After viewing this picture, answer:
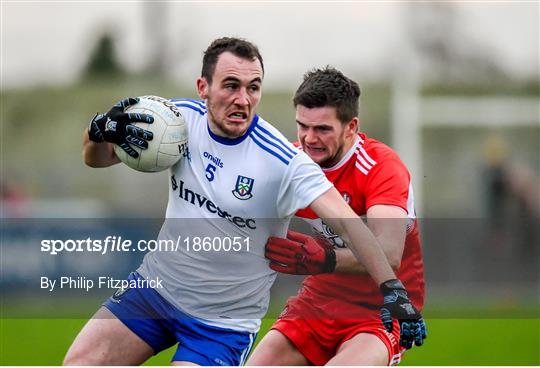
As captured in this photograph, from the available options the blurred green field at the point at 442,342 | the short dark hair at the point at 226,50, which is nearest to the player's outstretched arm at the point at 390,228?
the short dark hair at the point at 226,50

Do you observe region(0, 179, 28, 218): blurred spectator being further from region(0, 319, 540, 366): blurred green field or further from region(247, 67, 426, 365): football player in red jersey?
region(247, 67, 426, 365): football player in red jersey

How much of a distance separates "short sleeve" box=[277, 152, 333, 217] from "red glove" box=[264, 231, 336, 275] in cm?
34

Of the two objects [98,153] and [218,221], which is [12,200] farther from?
[218,221]

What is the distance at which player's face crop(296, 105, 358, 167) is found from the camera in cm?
620

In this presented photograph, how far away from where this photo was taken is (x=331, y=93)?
6238mm

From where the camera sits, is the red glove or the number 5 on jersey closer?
the number 5 on jersey

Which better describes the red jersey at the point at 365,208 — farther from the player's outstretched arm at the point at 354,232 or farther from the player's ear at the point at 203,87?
the player's ear at the point at 203,87

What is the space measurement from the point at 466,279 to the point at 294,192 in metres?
11.2

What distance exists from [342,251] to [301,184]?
75cm

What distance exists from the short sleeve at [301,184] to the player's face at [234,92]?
1.24 ft

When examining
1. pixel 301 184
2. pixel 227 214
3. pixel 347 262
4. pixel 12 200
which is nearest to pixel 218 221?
pixel 227 214

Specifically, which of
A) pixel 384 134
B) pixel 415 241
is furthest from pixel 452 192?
pixel 415 241

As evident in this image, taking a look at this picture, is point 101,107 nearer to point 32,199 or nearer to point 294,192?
point 32,199

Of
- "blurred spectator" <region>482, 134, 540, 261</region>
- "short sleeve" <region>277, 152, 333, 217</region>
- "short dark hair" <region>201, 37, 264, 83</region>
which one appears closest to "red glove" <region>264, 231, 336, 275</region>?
"short sleeve" <region>277, 152, 333, 217</region>
